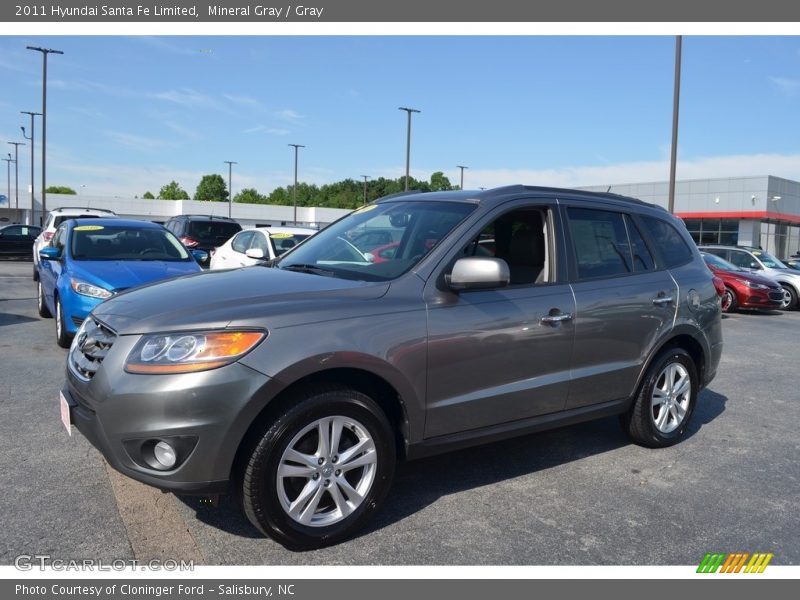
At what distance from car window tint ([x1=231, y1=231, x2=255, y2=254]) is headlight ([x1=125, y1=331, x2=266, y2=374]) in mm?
8851

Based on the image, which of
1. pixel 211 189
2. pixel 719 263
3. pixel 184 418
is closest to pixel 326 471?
pixel 184 418

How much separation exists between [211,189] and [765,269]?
12111 centimetres

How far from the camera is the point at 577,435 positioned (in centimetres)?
538

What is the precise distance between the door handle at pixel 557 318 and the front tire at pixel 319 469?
1245 mm

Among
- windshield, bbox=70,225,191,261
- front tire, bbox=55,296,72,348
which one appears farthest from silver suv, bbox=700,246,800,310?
front tire, bbox=55,296,72,348

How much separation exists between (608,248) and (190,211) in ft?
→ 245

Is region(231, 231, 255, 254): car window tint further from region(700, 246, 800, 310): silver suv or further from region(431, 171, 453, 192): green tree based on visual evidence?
region(431, 171, 453, 192): green tree

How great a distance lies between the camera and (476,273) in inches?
142

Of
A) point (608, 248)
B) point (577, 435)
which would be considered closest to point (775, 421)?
point (577, 435)

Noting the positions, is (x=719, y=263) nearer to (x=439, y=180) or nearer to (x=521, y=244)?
(x=521, y=244)

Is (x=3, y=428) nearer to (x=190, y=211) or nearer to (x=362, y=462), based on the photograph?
(x=362, y=462)

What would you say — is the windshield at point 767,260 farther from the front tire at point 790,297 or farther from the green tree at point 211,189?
the green tree at point 211,189

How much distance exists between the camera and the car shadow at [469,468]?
12.0ft

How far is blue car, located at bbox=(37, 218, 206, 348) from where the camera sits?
7.32m
